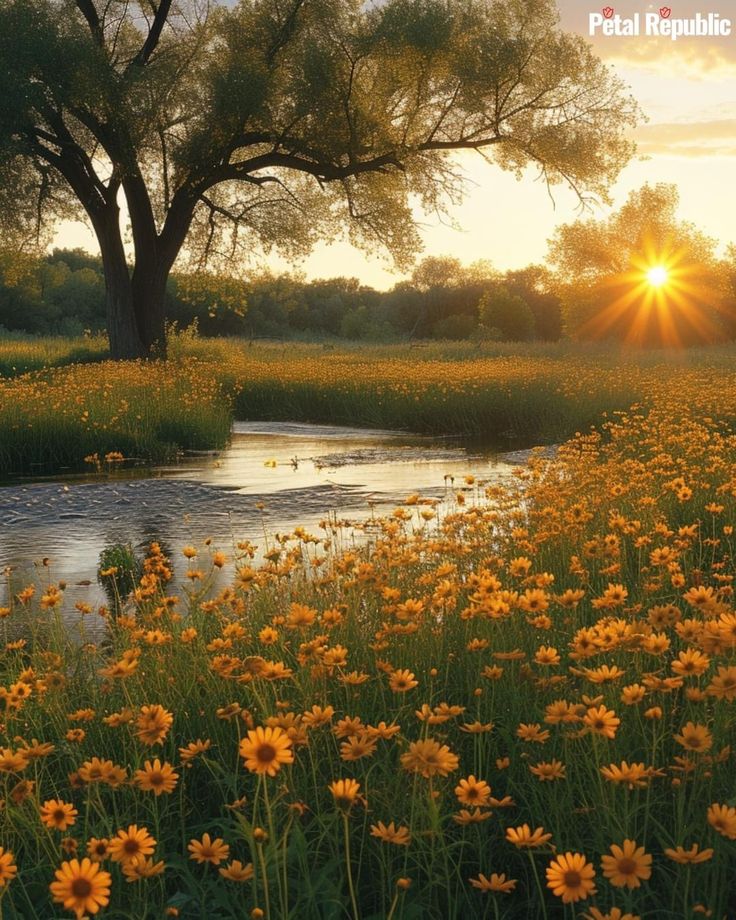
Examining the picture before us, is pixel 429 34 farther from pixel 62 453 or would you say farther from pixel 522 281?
pixel 522 281

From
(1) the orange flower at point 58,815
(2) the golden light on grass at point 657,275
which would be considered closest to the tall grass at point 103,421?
(1) the orange flower at point 58,815

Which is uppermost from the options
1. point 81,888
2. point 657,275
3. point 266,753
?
point 657,275

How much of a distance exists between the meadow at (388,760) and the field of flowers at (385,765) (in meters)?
0.01

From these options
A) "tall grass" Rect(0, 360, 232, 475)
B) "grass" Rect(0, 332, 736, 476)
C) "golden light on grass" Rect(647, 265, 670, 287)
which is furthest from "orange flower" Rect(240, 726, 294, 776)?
"golden light on grass" Rect(647, 265, 670, 287)

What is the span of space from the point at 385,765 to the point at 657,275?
63024mm

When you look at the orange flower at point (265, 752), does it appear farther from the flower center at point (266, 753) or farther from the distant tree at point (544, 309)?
the distant tree at point (544, 309)

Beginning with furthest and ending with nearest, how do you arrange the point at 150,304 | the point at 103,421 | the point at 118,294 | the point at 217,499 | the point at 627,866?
the point at 150,304 → the point at 118,294 → the point at 103,421 → the point at 217,499 → the point at 627,866

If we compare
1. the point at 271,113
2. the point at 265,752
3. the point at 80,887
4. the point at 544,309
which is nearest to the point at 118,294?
the point at 271,113

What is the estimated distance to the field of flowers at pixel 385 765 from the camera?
2.35 metres

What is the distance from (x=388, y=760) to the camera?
313 cm

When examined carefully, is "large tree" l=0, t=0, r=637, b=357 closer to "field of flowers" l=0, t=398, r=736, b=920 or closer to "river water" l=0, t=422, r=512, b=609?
"river water" l=0, t=422, r=512, b=609

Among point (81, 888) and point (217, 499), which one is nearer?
point (81, 888)

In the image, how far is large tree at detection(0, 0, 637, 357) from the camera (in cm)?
2186

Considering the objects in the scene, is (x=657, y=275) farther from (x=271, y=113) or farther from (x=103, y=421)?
(x=103, y=421)
